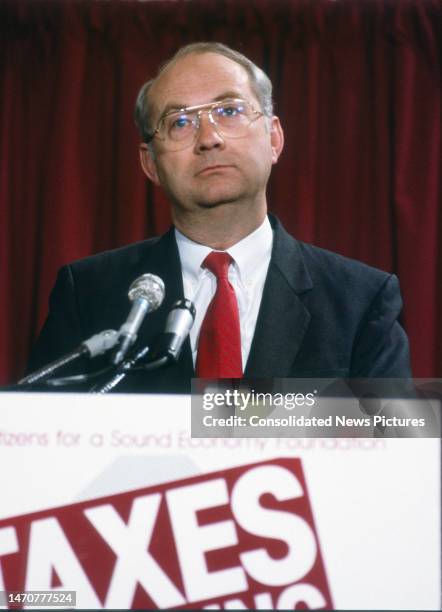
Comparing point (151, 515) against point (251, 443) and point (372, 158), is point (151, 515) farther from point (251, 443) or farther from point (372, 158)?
point (372, 158)

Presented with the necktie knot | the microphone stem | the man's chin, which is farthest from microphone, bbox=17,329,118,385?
the man's chin

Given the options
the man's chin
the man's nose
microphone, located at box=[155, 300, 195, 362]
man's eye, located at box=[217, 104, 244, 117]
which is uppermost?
man's eye, located at box=[217, 104, 244, 117]

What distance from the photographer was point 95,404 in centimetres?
105

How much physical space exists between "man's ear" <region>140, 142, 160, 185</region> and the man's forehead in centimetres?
11

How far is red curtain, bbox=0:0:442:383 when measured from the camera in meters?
2.02

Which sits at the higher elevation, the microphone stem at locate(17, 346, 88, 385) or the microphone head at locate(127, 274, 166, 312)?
the microphone head at locate(127, 274, 166, 312)

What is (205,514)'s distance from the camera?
40.3 inches

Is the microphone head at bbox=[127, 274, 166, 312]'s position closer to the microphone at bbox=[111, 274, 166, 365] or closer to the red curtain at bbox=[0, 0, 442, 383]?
the microphone at bbox=[111, 274, 166, 365]

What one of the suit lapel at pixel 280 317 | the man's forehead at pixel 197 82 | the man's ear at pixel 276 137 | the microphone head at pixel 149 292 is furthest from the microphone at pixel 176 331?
the man's ear at pixel 276 137

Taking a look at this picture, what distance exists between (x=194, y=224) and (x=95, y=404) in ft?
2.48

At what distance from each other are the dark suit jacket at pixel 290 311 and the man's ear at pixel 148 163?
6.2 inches

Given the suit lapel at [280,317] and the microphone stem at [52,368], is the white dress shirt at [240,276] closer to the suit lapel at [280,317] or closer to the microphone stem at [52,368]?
the suit lapel at [280,317]

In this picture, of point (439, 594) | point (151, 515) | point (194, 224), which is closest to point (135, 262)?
point (194, 224)

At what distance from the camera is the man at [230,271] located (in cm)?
157
